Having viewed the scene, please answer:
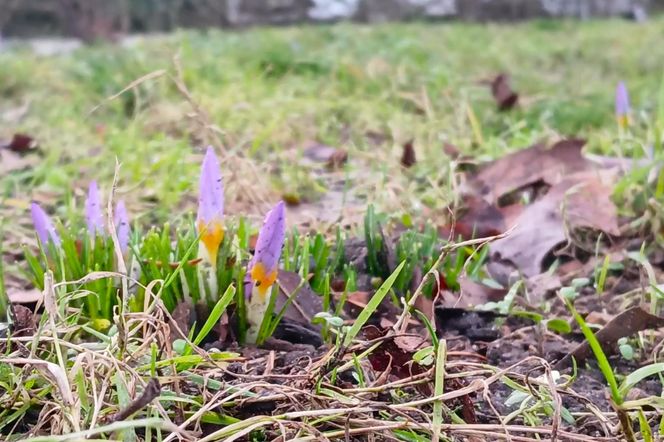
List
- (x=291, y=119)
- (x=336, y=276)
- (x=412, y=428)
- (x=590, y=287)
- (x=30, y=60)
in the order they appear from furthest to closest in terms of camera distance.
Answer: (x=30, y=60) < (x=291, y=119) < (x=590, y=287) < (x=336, y=276) < (x=412, y=428)

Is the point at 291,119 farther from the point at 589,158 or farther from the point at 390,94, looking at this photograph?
the point at 589,158

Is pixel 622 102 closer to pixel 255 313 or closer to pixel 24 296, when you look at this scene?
pixel 255 313

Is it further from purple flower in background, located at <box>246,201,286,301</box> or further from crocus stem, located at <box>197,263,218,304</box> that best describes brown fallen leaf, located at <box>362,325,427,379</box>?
crocus stem, located at <box>197,263,218,304</box>

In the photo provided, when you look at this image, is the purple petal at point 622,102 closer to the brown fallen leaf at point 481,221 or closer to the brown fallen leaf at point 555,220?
the brown fallen leaf at point 555,220

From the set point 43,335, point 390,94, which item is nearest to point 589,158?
point 390,94

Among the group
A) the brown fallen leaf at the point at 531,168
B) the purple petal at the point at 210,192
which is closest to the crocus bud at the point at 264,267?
the purple petal at the point at 210,192

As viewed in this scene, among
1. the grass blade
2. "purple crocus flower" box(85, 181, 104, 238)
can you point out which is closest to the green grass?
the grass blade

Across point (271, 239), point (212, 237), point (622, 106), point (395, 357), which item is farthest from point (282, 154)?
point (395, 357)
